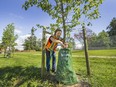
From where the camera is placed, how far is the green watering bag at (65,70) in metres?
8.49

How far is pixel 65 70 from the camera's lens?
853 centimetres

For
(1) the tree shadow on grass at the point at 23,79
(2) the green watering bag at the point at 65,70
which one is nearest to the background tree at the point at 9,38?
(1) the tree shadow on grass at the point at 23,79

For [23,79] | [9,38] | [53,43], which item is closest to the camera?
[53,43]

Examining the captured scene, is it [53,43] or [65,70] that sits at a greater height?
[53,43]

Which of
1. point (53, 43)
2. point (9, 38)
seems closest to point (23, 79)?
point (53, 43)

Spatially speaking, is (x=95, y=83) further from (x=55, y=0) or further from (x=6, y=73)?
(x=6, y=73)

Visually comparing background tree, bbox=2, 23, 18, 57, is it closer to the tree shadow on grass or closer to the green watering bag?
the tree shadow on grass

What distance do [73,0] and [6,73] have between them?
5.26 metres

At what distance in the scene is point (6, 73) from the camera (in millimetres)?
11250

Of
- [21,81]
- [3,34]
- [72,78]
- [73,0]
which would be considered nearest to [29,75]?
[21,81]

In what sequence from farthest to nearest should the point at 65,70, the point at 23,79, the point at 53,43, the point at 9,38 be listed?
the point at 9,38 < the point at 23,79 < the point at 53,43 < the point at 65,70

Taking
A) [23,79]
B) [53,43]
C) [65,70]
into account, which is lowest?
[23,79]

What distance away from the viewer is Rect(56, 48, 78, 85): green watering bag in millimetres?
8494

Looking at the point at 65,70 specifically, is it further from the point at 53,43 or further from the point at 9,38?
the point at 9,38
